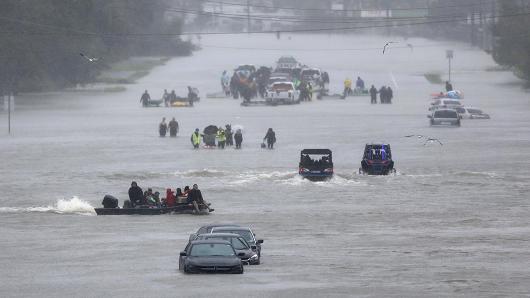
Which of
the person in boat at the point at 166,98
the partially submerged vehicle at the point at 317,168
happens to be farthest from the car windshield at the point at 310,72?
the partially submerged vehicle at the point at 317,168

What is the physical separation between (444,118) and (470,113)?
9.42m

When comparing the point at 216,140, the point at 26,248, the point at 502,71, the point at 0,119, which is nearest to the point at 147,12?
the point at 502,71

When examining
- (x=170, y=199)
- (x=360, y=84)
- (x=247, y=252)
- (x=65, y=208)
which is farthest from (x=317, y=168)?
(x=360, y=84)

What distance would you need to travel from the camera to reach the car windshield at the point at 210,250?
35.4 m

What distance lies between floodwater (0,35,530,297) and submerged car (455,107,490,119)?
1250 mm

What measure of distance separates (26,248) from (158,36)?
142 meters

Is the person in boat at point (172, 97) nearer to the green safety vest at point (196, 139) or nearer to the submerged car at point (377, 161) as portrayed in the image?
the green safety vest at point (196, 139)

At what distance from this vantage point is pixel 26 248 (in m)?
43.3

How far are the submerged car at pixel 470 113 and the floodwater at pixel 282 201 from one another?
1250mm

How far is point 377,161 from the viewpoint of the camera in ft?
213

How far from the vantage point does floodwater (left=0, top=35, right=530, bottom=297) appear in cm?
3519

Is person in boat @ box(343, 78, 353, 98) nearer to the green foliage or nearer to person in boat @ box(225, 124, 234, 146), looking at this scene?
the green foliage

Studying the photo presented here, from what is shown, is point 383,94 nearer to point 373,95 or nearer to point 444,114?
point 373,95

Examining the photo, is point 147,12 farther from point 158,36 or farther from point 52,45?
point 52,45
